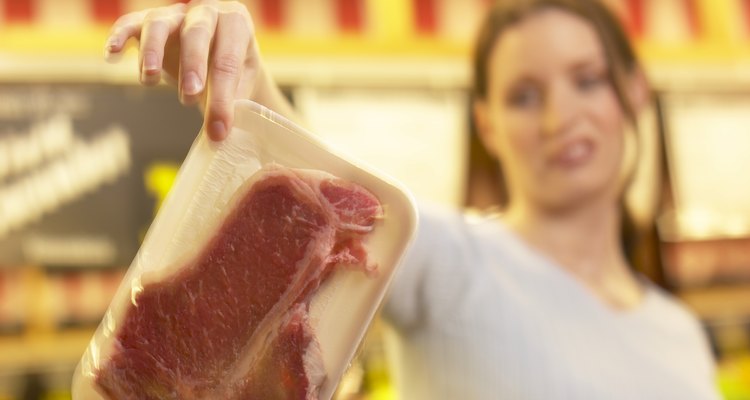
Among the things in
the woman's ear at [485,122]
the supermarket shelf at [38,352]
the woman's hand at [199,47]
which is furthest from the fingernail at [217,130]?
the supermarket shelf at [38,352]

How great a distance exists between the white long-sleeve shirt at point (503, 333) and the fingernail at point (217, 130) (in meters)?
0.57

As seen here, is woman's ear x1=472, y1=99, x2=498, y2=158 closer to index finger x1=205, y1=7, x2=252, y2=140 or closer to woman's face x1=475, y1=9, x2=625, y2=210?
woman's face x1=475, y1=9, x2=625, y2=210

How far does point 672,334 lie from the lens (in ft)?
5.02

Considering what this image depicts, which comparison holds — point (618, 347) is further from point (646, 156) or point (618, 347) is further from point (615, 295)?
point (646, 156)

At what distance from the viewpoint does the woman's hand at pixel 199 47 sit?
0.68 meters

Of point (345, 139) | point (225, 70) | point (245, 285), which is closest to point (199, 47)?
point (225, 70)

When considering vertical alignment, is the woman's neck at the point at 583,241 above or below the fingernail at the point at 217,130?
below

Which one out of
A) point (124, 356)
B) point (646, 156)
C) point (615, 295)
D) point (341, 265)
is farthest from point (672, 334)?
point (646, 156)

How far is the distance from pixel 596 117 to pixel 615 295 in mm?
334

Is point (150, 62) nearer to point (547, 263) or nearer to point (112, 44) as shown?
point (112, 44)

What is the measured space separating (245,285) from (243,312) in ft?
0.08

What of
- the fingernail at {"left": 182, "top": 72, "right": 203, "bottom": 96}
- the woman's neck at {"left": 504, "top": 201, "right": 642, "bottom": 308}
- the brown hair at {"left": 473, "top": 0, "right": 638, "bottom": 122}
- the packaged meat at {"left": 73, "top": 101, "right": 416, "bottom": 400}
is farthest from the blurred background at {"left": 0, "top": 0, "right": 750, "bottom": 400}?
the fingernail at {"left": 182, "top": 72, "right": 203, "bottom": 96}

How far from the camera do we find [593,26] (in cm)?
151

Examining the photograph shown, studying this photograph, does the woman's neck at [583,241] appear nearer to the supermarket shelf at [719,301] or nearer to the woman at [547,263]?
the woman at [547,263]
